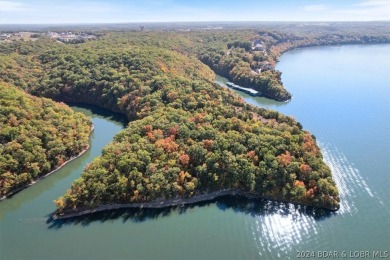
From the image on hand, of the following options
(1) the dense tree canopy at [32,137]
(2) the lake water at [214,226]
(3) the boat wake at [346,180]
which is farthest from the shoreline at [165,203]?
(1) the dense tree canopy at [32,137]

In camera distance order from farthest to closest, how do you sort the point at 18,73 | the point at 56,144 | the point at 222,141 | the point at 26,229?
the point at 18,73 < the point at 56,144 < the point at 222,141 < the point at 26,229

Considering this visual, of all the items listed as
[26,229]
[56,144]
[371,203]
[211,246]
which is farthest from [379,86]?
[26,229]

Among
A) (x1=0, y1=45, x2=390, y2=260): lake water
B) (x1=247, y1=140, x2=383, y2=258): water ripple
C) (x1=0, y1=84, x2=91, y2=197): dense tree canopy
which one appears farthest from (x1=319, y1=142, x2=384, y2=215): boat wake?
(x1=0, y1=84, x2=91, y2=197): dense tree canopy

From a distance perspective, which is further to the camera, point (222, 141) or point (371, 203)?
point (222, 141)

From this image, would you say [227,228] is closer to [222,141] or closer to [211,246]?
[211,246]

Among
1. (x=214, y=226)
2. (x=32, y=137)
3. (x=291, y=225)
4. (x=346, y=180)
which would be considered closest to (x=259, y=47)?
(x=346, y=180)

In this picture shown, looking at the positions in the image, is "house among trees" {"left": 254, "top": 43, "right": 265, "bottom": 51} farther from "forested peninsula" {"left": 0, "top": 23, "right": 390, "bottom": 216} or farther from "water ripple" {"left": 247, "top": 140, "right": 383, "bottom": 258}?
"water ripple" {"left": 247, "top": 140, "right": 383, "bottom": 258}
